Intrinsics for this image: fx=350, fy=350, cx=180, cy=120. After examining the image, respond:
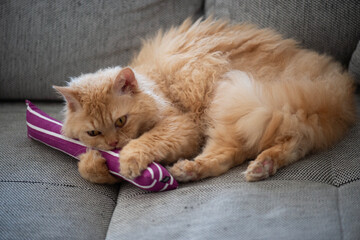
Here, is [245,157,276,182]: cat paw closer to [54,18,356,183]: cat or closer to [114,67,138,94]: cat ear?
[54,18,356,183]: cat

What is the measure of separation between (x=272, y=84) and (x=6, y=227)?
1207mm

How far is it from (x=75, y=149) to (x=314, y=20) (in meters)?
1.45

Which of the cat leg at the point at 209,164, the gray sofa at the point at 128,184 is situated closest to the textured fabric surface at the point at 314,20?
the gray sofa at the point at 128,184

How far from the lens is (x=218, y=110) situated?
1.60 m

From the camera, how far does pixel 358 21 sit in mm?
1916

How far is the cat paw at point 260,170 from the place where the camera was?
136 cm

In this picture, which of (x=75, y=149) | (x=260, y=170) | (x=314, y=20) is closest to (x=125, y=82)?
(x=75, y=149)

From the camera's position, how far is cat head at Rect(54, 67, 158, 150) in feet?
5.02

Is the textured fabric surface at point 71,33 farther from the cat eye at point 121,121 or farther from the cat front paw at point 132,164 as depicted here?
the cat front paw at point 132,164

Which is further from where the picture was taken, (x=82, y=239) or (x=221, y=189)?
(x=221, y=189)

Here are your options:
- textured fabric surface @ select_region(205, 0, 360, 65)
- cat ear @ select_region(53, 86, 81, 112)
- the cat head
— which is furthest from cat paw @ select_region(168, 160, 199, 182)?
textured fabric surface @ select_region(205, 0, 360, 65)

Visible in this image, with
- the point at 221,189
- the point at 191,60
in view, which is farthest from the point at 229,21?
the point at 221,189

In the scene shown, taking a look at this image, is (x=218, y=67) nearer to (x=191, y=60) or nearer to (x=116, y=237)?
(x=191, y=60)

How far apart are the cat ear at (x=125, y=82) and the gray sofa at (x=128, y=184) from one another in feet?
1.41
